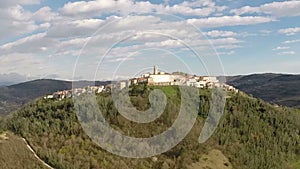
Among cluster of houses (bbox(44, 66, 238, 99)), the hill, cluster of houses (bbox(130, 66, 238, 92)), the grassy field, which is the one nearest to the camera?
the grassy field

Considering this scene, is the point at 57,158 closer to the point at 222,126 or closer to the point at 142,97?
the point at 142,97

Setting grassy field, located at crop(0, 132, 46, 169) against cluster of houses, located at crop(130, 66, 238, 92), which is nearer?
grassy field, located at crop(0, 132, 46, 169)

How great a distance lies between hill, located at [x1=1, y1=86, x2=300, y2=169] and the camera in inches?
2250

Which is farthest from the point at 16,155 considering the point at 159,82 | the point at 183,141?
the point at 159,82

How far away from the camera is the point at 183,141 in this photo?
66375 millimetres

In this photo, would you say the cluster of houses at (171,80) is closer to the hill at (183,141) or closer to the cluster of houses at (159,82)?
the cluster of houses at (159,82)

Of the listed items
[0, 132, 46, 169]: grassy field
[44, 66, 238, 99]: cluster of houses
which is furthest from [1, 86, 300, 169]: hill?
[44, 66, 238, 99]: cluster of houses

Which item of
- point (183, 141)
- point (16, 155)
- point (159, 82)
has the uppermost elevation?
point (159, 82)

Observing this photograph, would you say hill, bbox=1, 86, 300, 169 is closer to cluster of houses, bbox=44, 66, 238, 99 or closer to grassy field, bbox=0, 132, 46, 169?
grassy field, bbox=0, 132, 46, 169

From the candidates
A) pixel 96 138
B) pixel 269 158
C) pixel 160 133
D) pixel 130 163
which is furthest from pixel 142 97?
pixel 269 158

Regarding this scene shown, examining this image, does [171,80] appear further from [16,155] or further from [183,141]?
[16,155]

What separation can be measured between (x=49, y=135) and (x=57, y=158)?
9.62 m

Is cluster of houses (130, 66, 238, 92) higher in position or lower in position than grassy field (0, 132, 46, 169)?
higher

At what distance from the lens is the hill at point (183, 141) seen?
5716 centimetres
